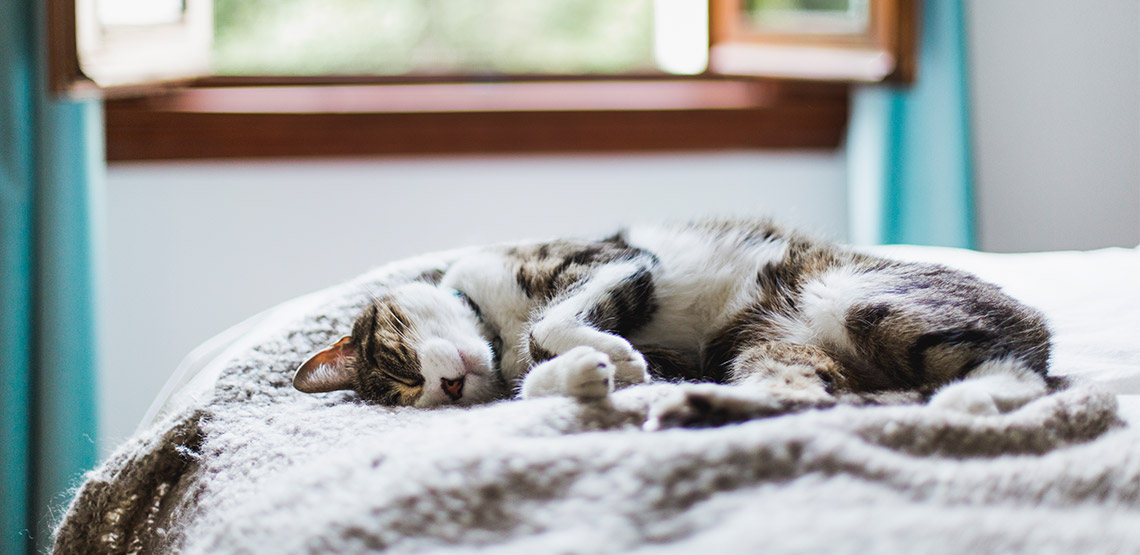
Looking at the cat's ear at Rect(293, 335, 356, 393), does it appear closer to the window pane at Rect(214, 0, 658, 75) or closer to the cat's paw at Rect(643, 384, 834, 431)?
the cat's paw at Rect(643, 384, 834, 431)

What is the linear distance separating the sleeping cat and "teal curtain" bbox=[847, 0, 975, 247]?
1.09 metres

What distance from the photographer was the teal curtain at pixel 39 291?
5.06ft

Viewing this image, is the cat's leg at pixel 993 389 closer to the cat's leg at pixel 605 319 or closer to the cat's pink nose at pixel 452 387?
the cat's leg at pixel 605 319

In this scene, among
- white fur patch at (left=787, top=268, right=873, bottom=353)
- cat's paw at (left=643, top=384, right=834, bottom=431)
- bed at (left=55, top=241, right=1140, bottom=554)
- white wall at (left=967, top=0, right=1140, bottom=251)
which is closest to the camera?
bed at (left=55, top=241, right=1140, bottom=554)

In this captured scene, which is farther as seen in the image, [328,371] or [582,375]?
[328,371]

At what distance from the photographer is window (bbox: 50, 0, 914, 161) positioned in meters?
2.16

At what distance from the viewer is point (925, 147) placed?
2.20 metres

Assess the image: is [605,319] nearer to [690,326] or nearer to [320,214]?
[690,326]

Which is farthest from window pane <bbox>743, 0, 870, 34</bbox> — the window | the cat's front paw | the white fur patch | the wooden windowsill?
the cat's front paw

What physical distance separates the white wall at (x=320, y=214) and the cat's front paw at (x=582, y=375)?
120 cm

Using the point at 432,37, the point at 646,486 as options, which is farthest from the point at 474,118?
the point at 646,486

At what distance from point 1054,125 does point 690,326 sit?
169 cm

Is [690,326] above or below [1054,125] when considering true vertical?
below

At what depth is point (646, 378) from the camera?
0.94 m
